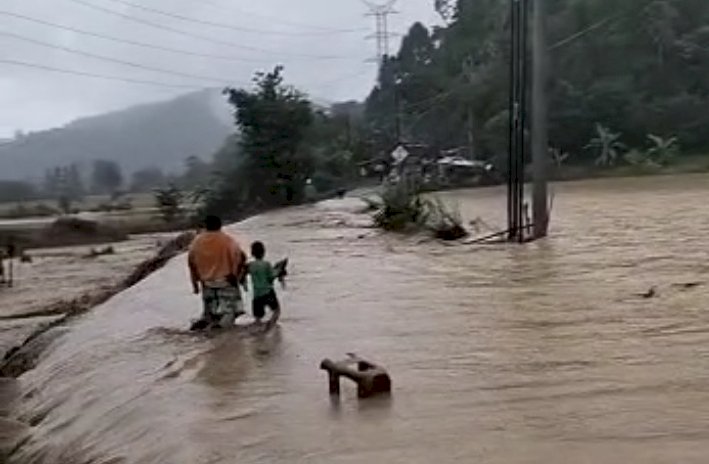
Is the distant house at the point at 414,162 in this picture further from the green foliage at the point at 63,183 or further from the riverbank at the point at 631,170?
the green foliage at the point at 63,183

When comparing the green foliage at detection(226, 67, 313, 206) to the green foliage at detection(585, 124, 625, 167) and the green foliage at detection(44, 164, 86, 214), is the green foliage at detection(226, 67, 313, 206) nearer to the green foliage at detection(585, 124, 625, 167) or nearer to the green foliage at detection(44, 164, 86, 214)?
the green foliage at detection(585, 124, 625, 167)

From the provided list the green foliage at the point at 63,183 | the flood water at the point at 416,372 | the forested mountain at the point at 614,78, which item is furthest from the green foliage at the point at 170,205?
the flood water at the point at 416,372

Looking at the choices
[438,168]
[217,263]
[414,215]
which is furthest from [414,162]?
[217,263]

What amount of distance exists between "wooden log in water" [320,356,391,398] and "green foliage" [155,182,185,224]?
157 ft

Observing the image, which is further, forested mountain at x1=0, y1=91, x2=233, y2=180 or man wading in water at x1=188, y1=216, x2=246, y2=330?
forested mountain at x1=0, y1=91, x2=233, y2=180

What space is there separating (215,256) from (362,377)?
3.77 m

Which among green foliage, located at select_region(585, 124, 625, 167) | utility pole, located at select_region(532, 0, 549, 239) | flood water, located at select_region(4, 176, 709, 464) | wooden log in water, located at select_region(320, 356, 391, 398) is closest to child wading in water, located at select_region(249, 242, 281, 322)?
flood water, located at select_region(4, 176, 709, 464)

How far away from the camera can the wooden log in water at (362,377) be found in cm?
864

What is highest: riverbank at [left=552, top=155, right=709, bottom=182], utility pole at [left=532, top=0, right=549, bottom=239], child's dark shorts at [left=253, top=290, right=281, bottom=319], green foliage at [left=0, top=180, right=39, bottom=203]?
utility pole at [left=532, top=0, right=549, bottom=239]

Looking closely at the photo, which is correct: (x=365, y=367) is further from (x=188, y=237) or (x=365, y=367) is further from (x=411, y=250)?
(x=188, y=237)

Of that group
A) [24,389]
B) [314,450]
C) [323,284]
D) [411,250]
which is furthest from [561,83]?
[314,450]

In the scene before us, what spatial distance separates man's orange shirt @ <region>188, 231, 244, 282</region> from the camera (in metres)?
12.0

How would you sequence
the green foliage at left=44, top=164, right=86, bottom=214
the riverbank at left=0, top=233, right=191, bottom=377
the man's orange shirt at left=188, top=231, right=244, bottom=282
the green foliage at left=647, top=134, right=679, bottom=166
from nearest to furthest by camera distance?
the man's orange shirt at left=188, top=231, right=244, bottom=282
the riverbank at left=0, top=233, right=191, bottom=377
the green foliage at left=647, top=134, right=679, bottom=166
the green foliage at left=44, top=164, right=86, bottom=214

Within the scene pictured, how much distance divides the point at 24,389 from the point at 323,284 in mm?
6359
